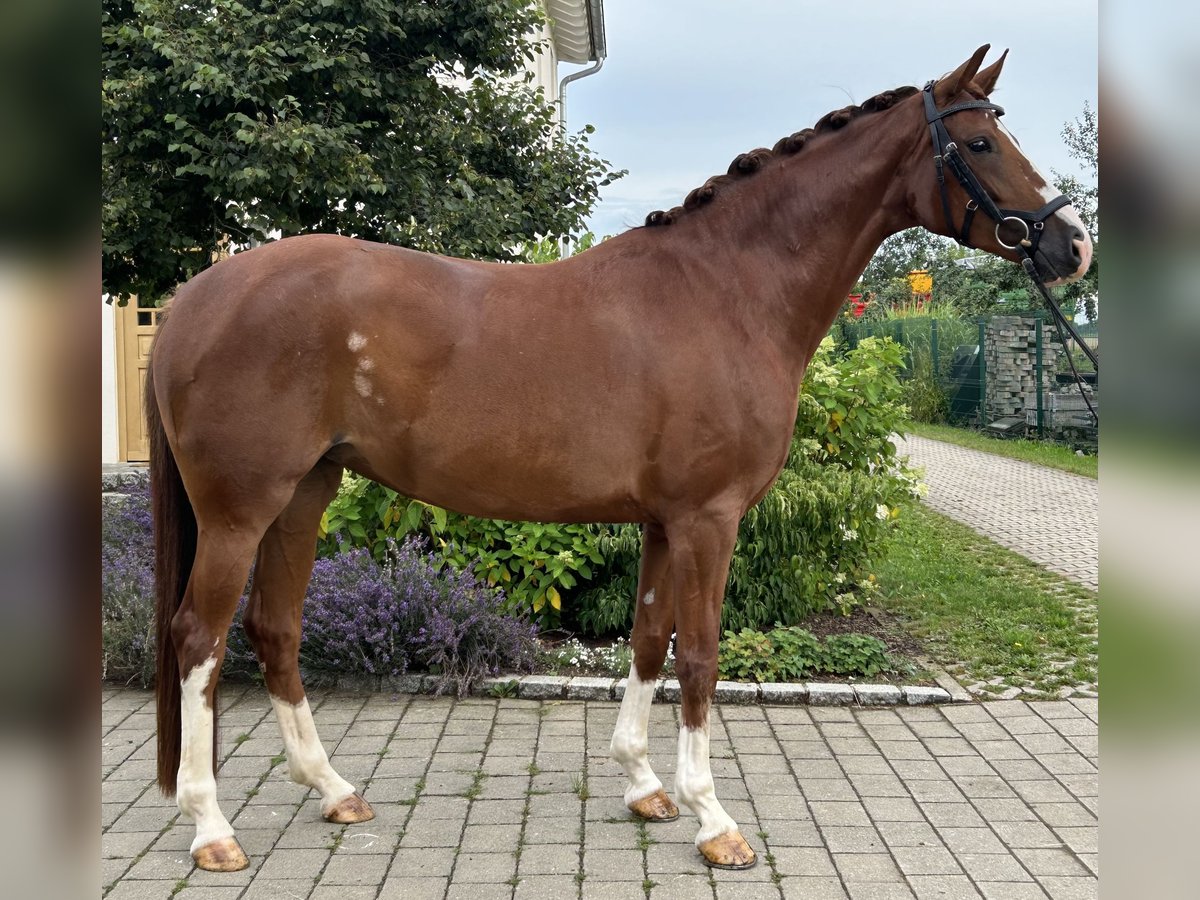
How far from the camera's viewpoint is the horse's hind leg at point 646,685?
11.4 ft

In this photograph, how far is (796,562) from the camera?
17.9ft

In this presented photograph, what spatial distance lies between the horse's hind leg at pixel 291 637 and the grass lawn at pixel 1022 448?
11815 mm

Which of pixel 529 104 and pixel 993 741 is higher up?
pixel 529 104

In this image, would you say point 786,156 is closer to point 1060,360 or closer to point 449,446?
point 449,446

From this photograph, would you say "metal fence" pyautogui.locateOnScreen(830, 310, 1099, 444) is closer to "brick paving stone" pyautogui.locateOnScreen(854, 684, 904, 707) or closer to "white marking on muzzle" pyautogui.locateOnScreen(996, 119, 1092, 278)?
"brick paving stone" pyautogui.locateOnScreen(854, 684, 904, 707)

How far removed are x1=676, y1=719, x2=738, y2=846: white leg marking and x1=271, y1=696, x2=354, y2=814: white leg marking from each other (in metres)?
1.21

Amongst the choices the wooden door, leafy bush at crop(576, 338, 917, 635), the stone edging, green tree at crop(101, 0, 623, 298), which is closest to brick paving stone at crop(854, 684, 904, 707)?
the stone edging

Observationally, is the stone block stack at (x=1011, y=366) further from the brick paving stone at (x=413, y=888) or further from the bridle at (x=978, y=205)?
the brick paving stone at (x=413, y=888)

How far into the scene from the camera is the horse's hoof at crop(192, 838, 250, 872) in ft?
10.0

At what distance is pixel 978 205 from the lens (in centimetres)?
301

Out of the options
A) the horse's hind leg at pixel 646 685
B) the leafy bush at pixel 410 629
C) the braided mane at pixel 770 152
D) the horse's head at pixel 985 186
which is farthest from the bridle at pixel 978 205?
the leafy bush at pixel 410 629

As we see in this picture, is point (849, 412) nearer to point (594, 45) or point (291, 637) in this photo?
point (291, 637)
